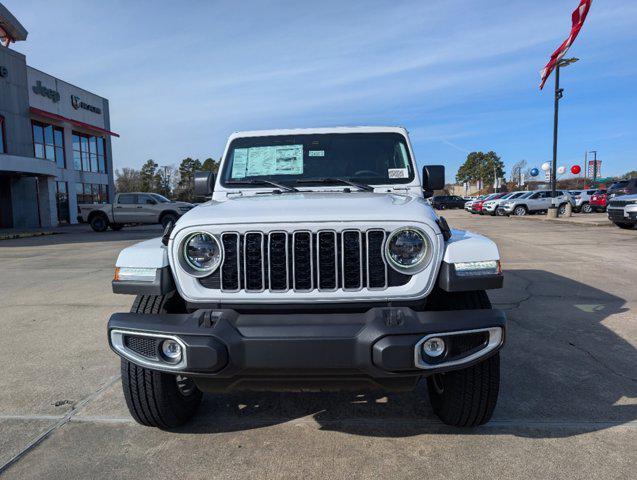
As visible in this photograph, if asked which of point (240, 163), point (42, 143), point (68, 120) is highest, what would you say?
point (68, 120)

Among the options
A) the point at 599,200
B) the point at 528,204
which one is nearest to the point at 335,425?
the point at 528,204

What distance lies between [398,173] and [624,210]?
15028 millimetres

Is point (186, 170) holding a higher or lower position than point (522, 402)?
higher

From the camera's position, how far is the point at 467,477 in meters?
2.27

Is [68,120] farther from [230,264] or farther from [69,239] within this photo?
[230,264]

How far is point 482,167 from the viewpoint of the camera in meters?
92.8

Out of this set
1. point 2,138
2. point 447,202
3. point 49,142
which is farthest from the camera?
point 447,202

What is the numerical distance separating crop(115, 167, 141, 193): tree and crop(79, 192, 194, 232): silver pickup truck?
43243mm

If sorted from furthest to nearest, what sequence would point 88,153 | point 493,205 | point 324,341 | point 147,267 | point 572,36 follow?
point 88,153, point 493,205, point 572,36, point 147,267, point 324,341

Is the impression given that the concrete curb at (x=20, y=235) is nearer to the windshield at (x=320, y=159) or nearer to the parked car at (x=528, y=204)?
the windshield at (x=320, y=159)

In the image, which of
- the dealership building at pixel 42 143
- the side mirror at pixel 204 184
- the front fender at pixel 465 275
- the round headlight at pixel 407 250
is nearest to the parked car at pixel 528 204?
the dealership building at pixel 42 143

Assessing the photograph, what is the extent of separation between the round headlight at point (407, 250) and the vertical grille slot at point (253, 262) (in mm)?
648

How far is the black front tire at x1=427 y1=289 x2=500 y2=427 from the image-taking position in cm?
249

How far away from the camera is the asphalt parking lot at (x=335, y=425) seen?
239 centimetres
